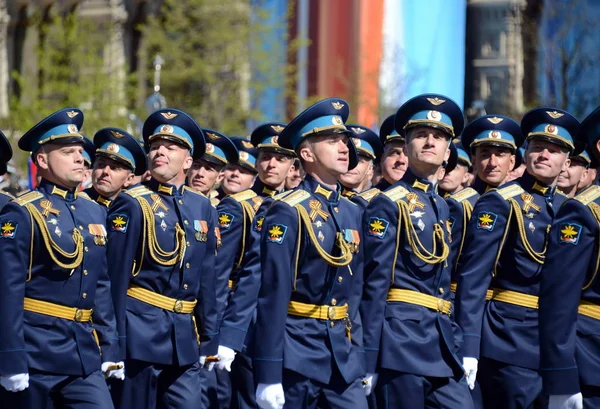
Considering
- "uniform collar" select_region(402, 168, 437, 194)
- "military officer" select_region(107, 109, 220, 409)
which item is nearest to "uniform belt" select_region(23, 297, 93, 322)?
"military officer" select_region(107, 109, 220, 409)

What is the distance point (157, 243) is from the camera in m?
9.38

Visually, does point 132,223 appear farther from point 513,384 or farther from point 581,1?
point 581,1

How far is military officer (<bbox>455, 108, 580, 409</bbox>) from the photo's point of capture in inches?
361

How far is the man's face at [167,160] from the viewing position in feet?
31.7

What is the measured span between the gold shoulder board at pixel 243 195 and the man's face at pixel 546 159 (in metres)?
3.03

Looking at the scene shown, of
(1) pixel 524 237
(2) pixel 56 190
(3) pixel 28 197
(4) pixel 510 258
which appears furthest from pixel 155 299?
(1) pixel 524 237

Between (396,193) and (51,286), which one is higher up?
(396,193)

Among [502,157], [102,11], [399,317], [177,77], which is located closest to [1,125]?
[177,77]

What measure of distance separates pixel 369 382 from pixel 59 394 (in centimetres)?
186

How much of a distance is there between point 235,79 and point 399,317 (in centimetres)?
3092

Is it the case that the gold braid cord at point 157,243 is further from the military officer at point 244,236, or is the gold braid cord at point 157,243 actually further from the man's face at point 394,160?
the man's face at point 394,160

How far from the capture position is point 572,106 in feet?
103

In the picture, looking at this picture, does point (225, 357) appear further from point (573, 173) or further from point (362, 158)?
point (573, 173)

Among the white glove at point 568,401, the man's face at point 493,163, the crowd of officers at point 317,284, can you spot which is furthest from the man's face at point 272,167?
Answer: the white glove at point 568,401
